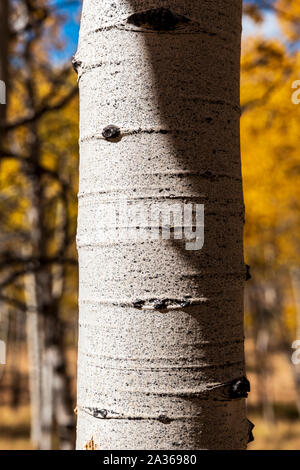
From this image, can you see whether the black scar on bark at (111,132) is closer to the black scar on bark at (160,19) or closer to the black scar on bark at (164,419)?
the black scar on bark at (160,19)

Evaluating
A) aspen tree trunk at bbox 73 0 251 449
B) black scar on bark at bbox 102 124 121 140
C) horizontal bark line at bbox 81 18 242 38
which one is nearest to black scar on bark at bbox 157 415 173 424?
aspen tree trunk at bbox 73 0 251 449

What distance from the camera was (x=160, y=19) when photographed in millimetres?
947

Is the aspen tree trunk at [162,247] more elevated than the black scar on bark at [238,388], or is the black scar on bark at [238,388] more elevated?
the aspen tree trunk at [162,247]

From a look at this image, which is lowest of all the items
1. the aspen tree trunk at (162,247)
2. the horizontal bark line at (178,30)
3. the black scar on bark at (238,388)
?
the black scar on bark at (238,388)

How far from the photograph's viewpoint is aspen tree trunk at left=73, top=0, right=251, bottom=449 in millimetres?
910

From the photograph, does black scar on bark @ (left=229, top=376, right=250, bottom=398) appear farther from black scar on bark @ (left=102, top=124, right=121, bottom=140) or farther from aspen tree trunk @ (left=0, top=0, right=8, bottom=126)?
aspen tree trunk @ (left=0, top=0, right=8, bottom=126)

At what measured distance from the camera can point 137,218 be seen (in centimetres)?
92

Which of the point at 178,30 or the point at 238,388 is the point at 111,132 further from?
the point at 238,388

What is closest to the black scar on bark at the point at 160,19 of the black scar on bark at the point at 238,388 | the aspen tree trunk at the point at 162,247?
the aspen tree trunk at the point at 162,247

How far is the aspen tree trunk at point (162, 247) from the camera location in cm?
91

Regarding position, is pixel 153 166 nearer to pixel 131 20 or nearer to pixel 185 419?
pixel 131 20

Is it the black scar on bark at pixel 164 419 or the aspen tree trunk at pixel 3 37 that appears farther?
the aspen tree trunk at pixel 3 37

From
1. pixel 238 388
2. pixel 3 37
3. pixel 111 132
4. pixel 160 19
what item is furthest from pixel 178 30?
pixel 238 388
